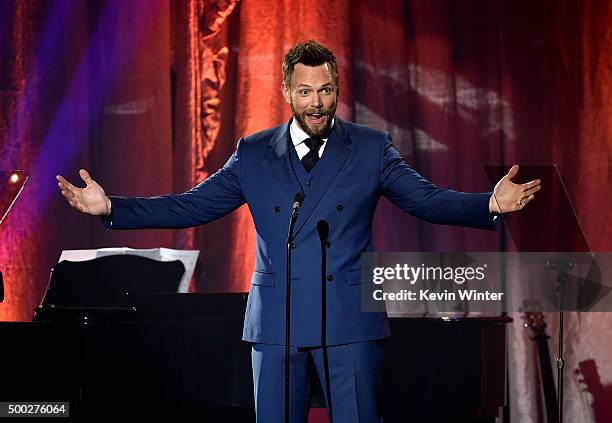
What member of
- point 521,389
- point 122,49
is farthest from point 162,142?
point 521,389

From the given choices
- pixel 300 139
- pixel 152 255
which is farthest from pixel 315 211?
pixel 152 255

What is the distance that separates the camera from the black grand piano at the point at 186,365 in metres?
4.05

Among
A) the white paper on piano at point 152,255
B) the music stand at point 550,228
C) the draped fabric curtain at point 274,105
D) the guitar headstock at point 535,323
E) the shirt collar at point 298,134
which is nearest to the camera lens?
the music stand at point 550,228

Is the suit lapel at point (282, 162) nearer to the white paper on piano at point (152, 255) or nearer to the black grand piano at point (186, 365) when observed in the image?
the black grand piano at point (186, 365)

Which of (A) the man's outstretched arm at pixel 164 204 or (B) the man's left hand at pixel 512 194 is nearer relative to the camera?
(B) the man's left hand at pixel 512 194

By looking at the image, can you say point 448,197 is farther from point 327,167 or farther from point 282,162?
point 282,162

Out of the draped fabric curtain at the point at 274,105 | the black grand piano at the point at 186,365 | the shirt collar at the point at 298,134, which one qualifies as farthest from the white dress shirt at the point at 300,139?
the draped fabric curtain at the point at 274,105

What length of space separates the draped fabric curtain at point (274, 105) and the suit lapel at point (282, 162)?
2665mm

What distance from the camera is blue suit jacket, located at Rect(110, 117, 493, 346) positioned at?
2.72m

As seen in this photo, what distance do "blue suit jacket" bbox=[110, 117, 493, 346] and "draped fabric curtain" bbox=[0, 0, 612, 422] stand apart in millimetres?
2591

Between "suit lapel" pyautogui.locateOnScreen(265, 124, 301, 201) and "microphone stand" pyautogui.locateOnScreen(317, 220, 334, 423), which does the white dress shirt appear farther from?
"microphone stand" pyautogui.locateOnScreen(317, 220, 334, 423)

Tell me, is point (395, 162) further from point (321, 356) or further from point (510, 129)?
point (510, 129)

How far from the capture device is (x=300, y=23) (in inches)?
222

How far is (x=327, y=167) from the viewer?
2787 millimetres
